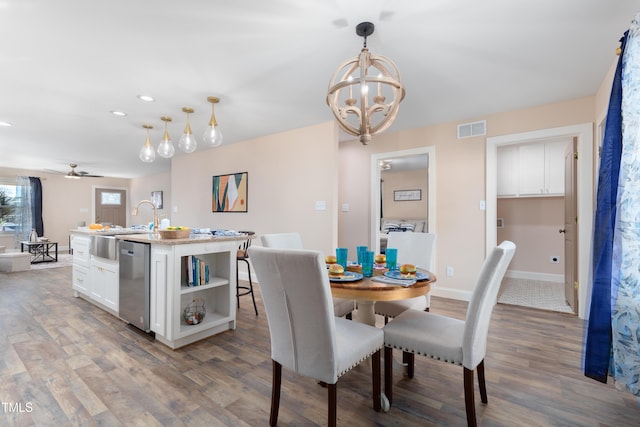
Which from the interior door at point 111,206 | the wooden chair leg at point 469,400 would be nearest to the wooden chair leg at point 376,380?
the wooden chair leg at point 469,400

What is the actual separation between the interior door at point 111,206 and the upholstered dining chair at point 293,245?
9.49 m

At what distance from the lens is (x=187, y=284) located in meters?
2.56

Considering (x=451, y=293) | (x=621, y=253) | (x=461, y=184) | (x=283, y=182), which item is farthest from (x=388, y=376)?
(x=283, y=182)

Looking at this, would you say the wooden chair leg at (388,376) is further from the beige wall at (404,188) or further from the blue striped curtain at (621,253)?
the beige wall at (404,188)

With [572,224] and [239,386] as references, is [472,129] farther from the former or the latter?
[239,386]

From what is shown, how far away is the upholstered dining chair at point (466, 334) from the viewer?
139 cm

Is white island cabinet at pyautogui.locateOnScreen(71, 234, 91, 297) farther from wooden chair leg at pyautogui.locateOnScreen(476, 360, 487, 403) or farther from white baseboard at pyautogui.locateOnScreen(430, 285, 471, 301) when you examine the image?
white baseboard at pyautogui.locateOnScreen(430, 285, 471, 301)

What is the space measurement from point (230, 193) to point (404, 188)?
425 centimetres

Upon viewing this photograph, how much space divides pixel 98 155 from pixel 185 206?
7.05 ft

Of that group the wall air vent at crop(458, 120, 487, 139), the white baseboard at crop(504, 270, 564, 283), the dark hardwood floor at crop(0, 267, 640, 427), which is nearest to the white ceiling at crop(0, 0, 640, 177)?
the wall air vent at crop(458, 120, 487, 139)

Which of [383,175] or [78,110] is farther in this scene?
[383,175]

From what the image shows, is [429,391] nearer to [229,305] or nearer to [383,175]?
[229,305]

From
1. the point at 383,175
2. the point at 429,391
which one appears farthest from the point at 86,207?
the point at 429,391

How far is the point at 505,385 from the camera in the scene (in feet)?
6.11
